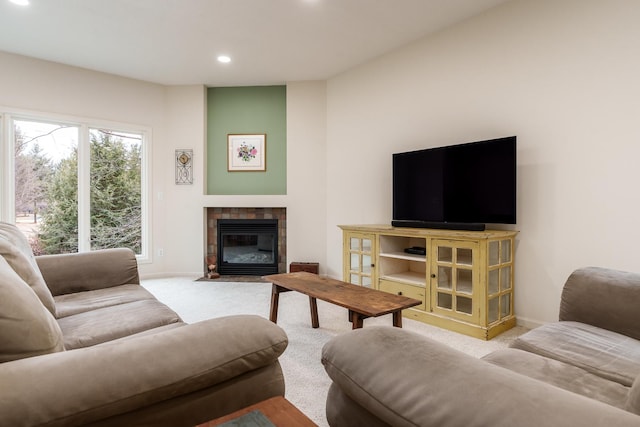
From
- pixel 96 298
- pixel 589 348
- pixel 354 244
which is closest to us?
pixel 589 348

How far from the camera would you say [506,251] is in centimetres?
282

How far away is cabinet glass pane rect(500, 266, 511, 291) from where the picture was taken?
109 inches

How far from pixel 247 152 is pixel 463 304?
11.6 feet

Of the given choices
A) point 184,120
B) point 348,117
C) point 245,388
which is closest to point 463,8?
point 348,117

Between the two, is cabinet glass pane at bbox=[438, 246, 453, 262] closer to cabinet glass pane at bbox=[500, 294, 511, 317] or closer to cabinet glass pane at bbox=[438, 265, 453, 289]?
cabinet glass pane at bbox=[438, 265, 453, 289]

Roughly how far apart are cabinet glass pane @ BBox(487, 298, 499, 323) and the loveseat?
1062 mm

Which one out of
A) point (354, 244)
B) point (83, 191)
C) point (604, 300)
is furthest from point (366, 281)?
point (83, 191)

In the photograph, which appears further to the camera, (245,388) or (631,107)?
(631,107)

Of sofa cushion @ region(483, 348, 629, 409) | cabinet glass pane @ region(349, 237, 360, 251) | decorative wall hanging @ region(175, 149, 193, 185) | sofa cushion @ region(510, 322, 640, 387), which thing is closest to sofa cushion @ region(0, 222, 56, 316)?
sofa cushion @ region(483, 348, 629, 409)

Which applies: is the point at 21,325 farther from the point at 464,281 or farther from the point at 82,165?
the point at 82,165

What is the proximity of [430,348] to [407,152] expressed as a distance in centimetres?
294

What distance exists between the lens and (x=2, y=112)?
12.4 feet

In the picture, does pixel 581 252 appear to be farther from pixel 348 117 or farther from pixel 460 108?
pixel 348 117

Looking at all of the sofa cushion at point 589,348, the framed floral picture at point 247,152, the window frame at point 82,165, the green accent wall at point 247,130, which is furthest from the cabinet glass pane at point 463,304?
the window frame at point 82,165
